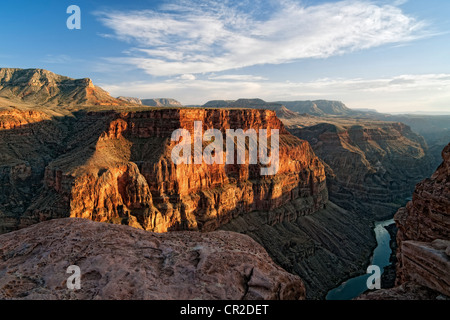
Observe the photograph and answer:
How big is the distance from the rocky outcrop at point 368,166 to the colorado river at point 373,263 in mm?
14041

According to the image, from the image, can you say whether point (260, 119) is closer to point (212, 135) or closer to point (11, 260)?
point (212, 135)

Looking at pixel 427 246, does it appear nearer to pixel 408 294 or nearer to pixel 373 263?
pixel 408 294

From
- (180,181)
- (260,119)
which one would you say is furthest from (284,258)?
(260,119)

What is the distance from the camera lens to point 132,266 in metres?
11.8

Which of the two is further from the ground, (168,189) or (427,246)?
(427,246)

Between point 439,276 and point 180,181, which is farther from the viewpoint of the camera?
point 180,181

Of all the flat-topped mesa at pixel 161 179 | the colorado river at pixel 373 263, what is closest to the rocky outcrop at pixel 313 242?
the colorado river at pixel 373 263

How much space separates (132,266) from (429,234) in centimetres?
2136

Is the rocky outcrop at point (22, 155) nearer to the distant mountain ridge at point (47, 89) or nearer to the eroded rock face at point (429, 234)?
the distant mountain ridge at point (47, 89)

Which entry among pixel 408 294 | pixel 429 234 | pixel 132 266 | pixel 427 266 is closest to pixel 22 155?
pixel 132 266

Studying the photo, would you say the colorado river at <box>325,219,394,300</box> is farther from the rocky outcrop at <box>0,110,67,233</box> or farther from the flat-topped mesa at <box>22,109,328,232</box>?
the rocky outcrop at <box>0,110,67,233</box>

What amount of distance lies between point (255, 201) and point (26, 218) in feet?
174

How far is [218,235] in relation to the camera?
15961 millimetres

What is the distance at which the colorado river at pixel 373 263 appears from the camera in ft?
194
